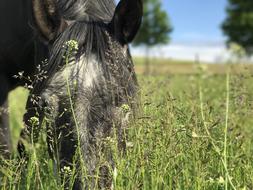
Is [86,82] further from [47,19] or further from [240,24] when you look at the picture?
[240,24]

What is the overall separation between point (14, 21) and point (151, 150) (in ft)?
9.20

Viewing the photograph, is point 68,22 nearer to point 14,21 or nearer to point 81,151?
point 81,151

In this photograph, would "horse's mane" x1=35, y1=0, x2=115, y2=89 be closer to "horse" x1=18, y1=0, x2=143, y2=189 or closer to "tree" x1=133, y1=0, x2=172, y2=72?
"horse" x1=18, y1=0, x2=143, y2=189

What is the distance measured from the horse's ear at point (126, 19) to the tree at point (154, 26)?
60.0 meters

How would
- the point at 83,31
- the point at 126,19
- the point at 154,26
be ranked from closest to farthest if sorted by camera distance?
the point at 83,31, the point at 126,19, the point at 154,26

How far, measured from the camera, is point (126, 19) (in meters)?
3.37

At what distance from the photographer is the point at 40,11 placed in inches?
132

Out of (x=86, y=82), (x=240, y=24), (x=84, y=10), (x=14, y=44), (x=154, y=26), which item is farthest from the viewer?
(x=154, y=26)

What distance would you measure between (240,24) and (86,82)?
157ft

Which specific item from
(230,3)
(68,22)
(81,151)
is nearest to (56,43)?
(68,22)

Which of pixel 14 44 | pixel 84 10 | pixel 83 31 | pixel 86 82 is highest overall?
pixel 84 10

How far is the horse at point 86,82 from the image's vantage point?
2807 millimetres

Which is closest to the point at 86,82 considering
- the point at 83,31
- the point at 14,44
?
the point at 83,31

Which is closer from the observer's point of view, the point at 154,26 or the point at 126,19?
the point at 126,19
